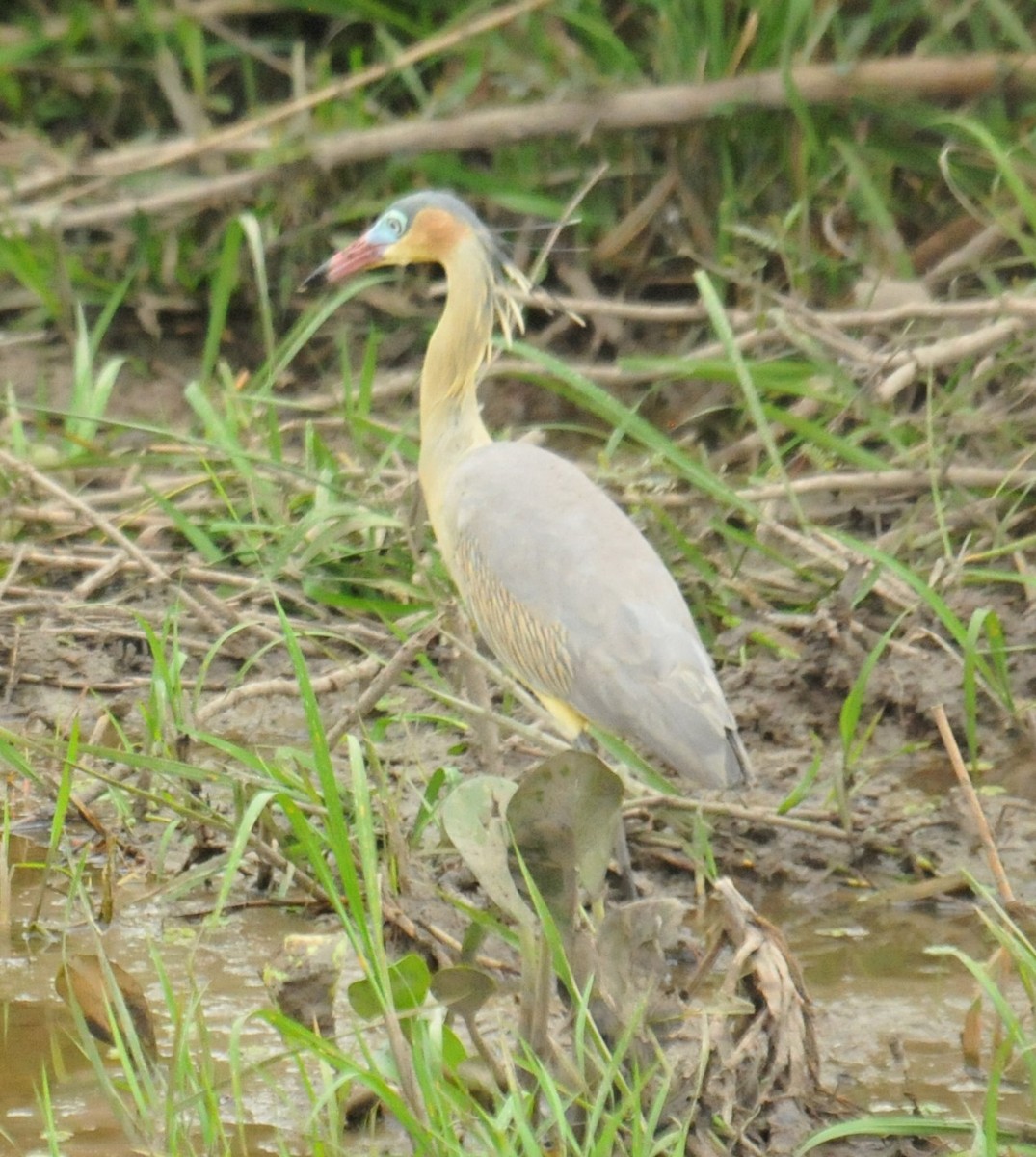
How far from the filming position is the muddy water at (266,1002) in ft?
9.86

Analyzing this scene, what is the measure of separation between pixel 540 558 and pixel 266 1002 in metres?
1.30

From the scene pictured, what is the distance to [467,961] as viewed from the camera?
112 inches

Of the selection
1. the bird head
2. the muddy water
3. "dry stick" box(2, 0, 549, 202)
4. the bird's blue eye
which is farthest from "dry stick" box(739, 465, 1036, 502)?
"dry stick" box(2, 0, 549, 202)

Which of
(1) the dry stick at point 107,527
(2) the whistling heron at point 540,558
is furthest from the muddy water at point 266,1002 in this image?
(1) the dry stick at point 107,527

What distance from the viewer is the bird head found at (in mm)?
4953

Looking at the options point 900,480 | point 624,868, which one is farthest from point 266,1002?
point 900,480

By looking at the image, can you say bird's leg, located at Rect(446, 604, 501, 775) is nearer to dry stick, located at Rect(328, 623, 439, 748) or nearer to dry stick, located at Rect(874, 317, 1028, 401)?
dry stick, located at Rect(328, 623, 439, 748)

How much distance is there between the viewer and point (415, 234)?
16.3 feet

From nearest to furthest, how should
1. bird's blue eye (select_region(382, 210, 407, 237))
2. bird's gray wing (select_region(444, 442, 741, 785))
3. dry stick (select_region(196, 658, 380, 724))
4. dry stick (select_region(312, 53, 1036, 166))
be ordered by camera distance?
bird's gray wing (select_region(444, 442, 741, 785))
dry stick (select_region(196, 658, 380, 724))
bird's blue eye (select_region(382, 210, 407, 237))
dry stick (select_region(312, 53, 1036, 166))

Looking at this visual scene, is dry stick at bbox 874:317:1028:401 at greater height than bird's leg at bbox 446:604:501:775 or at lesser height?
greater

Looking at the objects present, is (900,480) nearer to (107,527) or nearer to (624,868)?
(624,868)

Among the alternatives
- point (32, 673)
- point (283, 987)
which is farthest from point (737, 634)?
point (283, 987)

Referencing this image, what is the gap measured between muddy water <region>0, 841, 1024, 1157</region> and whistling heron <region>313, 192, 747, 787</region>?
16.0 inches

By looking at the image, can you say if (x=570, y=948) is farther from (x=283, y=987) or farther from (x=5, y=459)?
(x=5, y=459)
